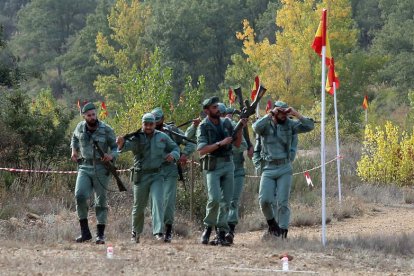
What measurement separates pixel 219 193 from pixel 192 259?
204cm

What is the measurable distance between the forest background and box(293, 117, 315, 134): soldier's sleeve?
21.4 feet

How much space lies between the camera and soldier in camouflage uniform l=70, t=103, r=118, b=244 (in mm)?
13273

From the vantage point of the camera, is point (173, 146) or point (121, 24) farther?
point (121, 24)

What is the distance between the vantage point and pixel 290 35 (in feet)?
135

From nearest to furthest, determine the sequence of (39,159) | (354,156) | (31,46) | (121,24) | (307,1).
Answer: (39,159), (354,156), (307,1), (121,24), (31,46)

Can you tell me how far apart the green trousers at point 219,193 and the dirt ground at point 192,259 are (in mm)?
388

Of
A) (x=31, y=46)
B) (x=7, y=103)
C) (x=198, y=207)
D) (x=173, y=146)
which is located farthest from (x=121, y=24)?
(x=173, y=146)

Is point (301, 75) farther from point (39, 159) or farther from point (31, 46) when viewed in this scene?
point (31, 46)

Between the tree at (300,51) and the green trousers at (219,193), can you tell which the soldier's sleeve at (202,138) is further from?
the tree at (300,51)

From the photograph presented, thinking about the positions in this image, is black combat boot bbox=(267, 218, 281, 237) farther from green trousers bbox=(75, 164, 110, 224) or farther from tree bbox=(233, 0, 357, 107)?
tree bbox=(233, 0, 357, 107)

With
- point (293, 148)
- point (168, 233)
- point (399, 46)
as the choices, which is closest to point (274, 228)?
point (293, 148)

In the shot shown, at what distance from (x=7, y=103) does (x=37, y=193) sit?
3.30 m

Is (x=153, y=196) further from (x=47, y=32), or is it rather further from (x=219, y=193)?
(x=47, y=32)

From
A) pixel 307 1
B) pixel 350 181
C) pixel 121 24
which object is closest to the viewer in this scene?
pixel 350 181
